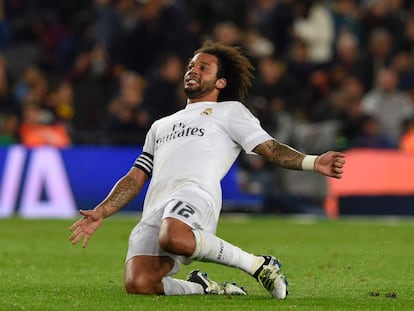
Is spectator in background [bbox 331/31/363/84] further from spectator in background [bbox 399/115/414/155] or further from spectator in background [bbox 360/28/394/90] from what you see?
spectator in background [bbox 399/115/414/155]

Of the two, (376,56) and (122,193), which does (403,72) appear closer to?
(376,56)

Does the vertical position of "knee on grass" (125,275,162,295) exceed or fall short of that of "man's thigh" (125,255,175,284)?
it falls short

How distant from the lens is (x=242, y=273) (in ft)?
34.1

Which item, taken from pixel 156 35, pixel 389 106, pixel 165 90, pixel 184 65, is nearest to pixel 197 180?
pixel 165 90

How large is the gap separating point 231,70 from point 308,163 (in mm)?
1367

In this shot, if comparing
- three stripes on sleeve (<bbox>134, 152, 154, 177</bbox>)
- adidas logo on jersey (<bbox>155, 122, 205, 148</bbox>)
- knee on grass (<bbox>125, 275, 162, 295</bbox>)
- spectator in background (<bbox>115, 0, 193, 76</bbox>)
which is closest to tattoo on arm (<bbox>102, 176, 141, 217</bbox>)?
three stripes on sleeve (<bbox>134, 152, 154, 177</bbox>)

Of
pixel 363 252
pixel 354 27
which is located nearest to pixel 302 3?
pixel 354 27

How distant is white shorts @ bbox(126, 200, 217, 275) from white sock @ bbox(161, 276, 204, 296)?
0.34ft

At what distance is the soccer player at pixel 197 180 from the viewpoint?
26.5ft

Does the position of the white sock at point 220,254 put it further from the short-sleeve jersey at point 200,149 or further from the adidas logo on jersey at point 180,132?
the adidas logo on jersey at point 180,132

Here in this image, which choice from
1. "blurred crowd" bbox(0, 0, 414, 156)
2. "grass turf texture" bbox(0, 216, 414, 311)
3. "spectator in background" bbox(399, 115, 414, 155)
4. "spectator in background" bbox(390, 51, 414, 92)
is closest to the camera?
"grass turf texture" bbox(0, 216, 414, 311)

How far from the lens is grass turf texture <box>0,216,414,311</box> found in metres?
7.84

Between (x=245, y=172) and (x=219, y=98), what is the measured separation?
974 centimetres

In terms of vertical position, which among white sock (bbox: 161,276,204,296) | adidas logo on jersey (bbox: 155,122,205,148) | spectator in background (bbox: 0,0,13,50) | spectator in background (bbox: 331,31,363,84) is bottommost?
white sock (bbox: 161,276,204,296)
